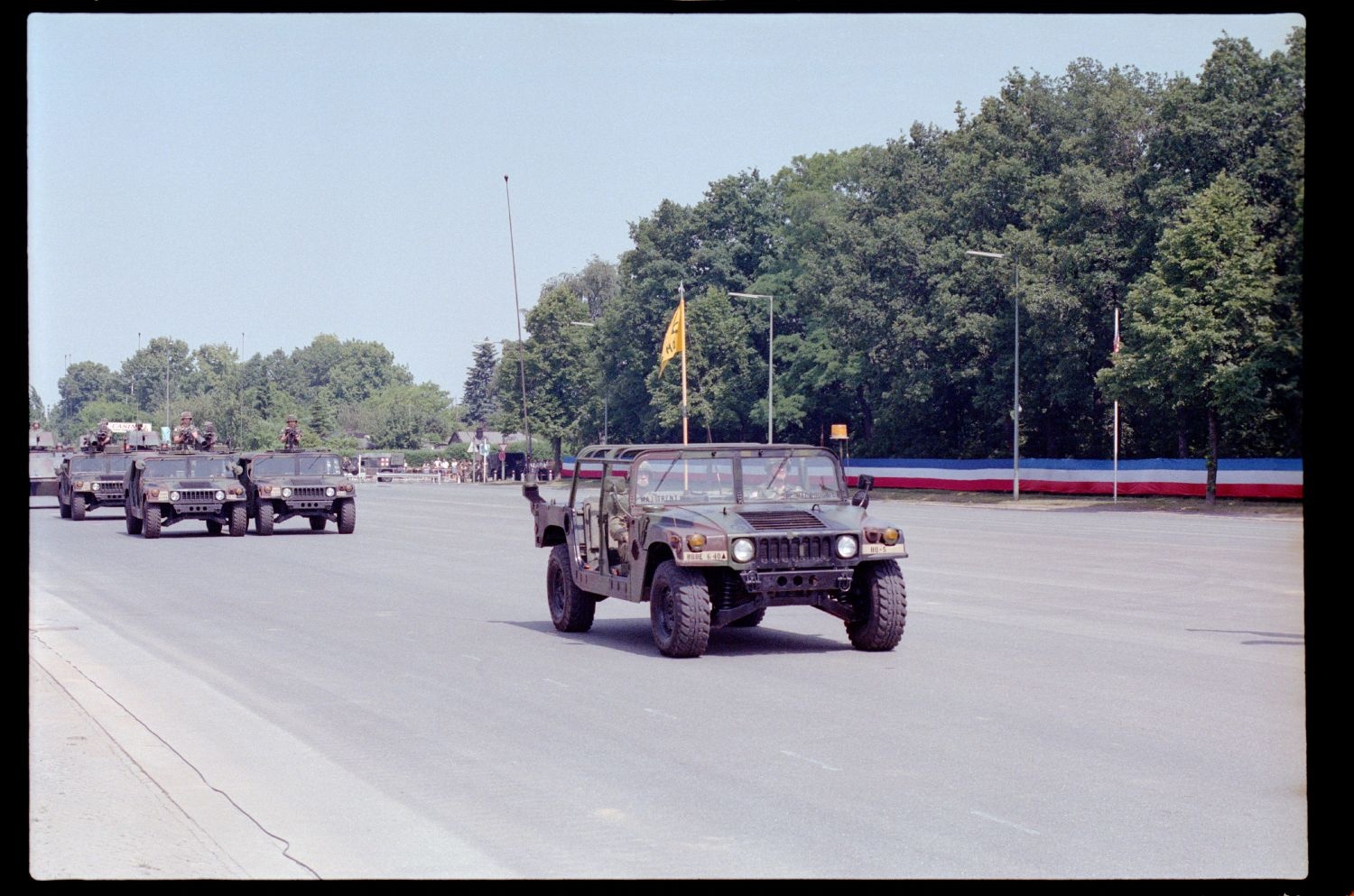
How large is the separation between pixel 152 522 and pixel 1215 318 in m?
31.5

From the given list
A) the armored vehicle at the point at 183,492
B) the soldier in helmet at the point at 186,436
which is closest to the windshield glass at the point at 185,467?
the armored vehicle at the point at 183,492

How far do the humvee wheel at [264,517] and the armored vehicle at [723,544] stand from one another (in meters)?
19.5

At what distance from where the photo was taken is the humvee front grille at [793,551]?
42.9 ft

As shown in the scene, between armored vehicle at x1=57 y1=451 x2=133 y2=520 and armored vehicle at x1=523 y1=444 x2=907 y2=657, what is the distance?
2892 cm

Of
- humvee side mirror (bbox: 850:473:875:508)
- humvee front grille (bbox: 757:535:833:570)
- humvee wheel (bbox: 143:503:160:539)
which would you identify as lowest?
humvee wheel (bbox: 143:503:160:539)

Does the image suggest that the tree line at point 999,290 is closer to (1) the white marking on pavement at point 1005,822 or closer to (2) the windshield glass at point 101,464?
(1) the white marking on pavement at point 1005,822

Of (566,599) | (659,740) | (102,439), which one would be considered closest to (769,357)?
(102,439)

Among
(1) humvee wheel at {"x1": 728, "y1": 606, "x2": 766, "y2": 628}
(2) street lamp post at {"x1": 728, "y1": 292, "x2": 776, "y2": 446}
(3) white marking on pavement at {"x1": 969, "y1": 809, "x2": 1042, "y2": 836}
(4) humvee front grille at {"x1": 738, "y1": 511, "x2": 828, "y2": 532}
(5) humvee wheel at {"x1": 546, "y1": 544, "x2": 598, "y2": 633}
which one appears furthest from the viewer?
(2) street lamp post at {"x1": 728, "y1": 292, "x2": 776, "y2": 446}

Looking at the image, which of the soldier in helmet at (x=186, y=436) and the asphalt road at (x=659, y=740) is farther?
the soldier in helmet at (x=186, y=436)

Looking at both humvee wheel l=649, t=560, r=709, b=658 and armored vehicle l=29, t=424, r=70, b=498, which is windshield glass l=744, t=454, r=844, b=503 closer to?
humvee wheel l=649, t=560, r=709, b=658

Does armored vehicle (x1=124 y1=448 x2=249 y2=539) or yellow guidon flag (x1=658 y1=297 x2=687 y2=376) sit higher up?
yellow guidon flag (x1=658 y1=297 x2=687 y2=376)

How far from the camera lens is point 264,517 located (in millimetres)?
33688

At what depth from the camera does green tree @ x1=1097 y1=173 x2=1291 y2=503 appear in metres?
47.1

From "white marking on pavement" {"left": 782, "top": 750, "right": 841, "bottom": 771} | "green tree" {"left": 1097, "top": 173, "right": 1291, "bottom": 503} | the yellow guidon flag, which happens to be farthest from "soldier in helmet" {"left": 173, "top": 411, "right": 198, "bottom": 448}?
"white marking on pavement" {"left": 782, "top": 750, "right": 841, "bottom": 771}
